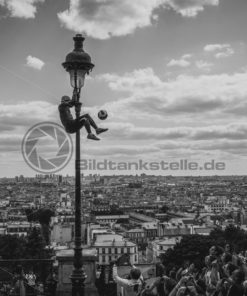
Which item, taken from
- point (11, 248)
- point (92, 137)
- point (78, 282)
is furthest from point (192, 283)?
point (11, 248)

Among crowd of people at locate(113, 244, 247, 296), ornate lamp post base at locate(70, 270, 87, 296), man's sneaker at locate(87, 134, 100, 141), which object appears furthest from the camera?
man's sneaker at locate(87, 134, 100, 141)

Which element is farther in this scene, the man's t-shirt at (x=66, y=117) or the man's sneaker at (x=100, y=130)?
the man's sneaker at (x=100, y=130)

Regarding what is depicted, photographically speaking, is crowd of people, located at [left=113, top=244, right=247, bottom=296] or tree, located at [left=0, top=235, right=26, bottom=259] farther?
tree, located at [left=0, top=235, right=26, bottom=259]

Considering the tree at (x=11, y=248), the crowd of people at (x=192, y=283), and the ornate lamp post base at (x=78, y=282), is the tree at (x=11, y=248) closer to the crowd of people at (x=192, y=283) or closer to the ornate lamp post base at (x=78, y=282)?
the crowd of people at (x=192, y=283)

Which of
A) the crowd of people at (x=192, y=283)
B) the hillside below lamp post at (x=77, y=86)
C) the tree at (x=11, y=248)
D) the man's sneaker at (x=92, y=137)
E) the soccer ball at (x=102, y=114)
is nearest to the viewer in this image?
the crowd of people at (x=192, y=283)

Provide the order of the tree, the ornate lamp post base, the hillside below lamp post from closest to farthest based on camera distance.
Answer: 1. the ornate lamp post base
2. the hillside below lamp post
3. the tree

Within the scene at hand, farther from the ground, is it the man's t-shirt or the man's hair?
the man's t-shirt

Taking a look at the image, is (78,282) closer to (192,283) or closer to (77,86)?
(192,283)

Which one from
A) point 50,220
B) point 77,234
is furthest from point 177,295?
point 50,220

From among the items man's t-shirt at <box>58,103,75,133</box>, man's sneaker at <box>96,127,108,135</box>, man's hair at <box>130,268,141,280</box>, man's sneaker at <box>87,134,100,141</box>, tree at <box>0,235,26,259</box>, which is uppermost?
man's t-shirt at <box>58,103,75,133</box>

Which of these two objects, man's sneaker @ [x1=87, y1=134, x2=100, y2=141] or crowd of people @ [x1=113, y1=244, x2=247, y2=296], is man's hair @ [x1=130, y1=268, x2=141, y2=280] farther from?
man's sneaker @ [x1=87, y1=134, x2=100, y2=141]

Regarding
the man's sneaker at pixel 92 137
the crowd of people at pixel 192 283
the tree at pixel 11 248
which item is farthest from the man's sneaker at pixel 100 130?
the tree at pixel 11 248

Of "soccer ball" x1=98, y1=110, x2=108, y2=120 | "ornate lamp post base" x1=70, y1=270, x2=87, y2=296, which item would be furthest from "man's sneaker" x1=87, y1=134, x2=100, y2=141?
"ornate lamp post base" x1=70, y1=270, x2=87, y2=296

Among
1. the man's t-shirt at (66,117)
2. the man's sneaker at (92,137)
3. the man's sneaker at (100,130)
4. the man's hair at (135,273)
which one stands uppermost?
the man's t-shirt at (66,117)
